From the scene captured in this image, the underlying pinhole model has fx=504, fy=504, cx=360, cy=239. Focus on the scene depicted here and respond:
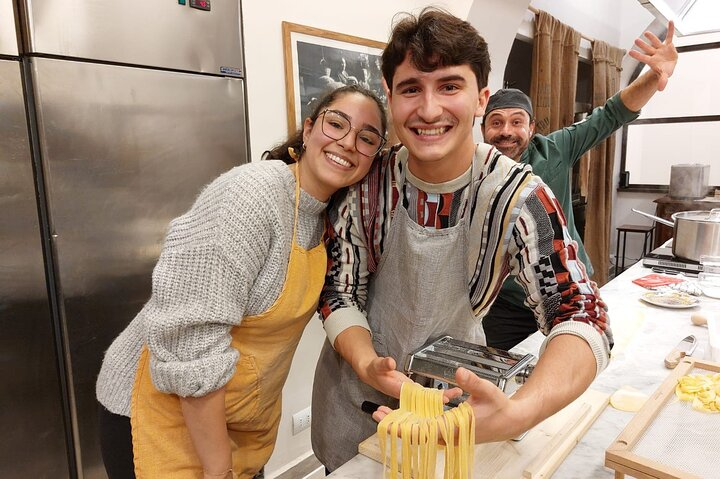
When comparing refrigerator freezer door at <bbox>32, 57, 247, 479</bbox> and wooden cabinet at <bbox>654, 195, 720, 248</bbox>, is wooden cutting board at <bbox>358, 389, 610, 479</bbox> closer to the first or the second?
refrigerator freezer door at <bbox>32, 57, 247, 479</bbox>

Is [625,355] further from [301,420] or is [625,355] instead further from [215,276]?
[301,420]

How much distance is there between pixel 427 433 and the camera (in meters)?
0.92

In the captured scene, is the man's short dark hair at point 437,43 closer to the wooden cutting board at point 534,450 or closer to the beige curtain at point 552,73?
the wooden cutting board at point 534,450

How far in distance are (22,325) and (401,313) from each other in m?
1.24

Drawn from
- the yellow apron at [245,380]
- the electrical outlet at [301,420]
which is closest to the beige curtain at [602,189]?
the electrical outlet at [301,420]

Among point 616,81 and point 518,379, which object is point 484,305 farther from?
point 616,81

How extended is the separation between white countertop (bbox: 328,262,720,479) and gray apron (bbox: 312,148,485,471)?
0.35 metres

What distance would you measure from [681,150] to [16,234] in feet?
25.3

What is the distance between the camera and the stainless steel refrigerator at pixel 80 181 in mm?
1585

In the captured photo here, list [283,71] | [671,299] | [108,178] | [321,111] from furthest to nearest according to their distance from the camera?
1. [283,71]
2. [671,299]
3. [108,178]
4. [321,111]

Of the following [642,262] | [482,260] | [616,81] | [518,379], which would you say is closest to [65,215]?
[482,260]

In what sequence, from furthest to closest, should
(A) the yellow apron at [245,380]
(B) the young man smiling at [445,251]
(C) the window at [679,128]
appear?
(C) the window at [679,128] < (A) the yellow apron at [245,380] < (B) the young man smiling at [445,251]

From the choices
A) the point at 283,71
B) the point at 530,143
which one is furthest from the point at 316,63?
the point at 530,143

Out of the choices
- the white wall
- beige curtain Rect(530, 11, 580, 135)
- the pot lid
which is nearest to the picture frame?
the white wall
